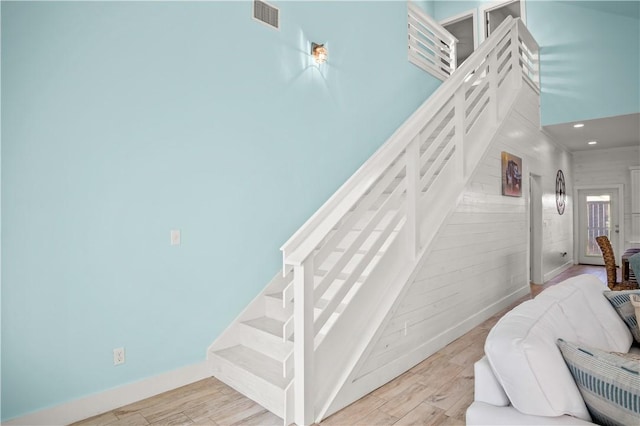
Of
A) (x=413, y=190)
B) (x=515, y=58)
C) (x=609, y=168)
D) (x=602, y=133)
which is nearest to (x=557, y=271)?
(x=602, y=133)

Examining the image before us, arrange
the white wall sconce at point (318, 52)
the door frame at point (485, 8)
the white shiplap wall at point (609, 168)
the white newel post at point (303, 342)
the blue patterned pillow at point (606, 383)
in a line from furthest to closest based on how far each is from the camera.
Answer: the white shiplap wall at point (609, 168)
the door frame at point (485, 8)
the white wall sconce at point (318, 52)
the white newel post at point (303, 342)
the blue patterned pillow at point (606, 383)

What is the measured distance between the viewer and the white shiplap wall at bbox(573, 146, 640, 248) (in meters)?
7.76

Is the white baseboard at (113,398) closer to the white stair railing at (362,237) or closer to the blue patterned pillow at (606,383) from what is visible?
the white stair railing at (362,237)

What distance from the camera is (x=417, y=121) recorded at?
105 inches

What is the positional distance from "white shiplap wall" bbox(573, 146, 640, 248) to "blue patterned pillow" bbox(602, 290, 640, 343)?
24.4 ft

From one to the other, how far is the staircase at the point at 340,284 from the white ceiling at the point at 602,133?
11.1 ft

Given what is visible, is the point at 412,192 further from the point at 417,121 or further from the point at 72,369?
the point at 72,369

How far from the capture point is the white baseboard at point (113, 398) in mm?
2064

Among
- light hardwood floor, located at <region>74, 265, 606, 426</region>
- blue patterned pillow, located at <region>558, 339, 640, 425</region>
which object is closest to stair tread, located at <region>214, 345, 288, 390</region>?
light hardwood floor, located at <region>74, 265, 606, 426</region>

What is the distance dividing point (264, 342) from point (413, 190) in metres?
1.63

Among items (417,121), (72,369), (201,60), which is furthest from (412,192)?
(72,369)

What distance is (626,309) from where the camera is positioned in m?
2.05

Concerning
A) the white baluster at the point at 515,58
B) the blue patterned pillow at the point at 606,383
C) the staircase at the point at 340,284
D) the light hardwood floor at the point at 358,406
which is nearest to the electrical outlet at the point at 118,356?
the light hardwood floor at the point at 358,406

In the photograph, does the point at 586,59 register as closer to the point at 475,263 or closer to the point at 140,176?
the point at 475,263
